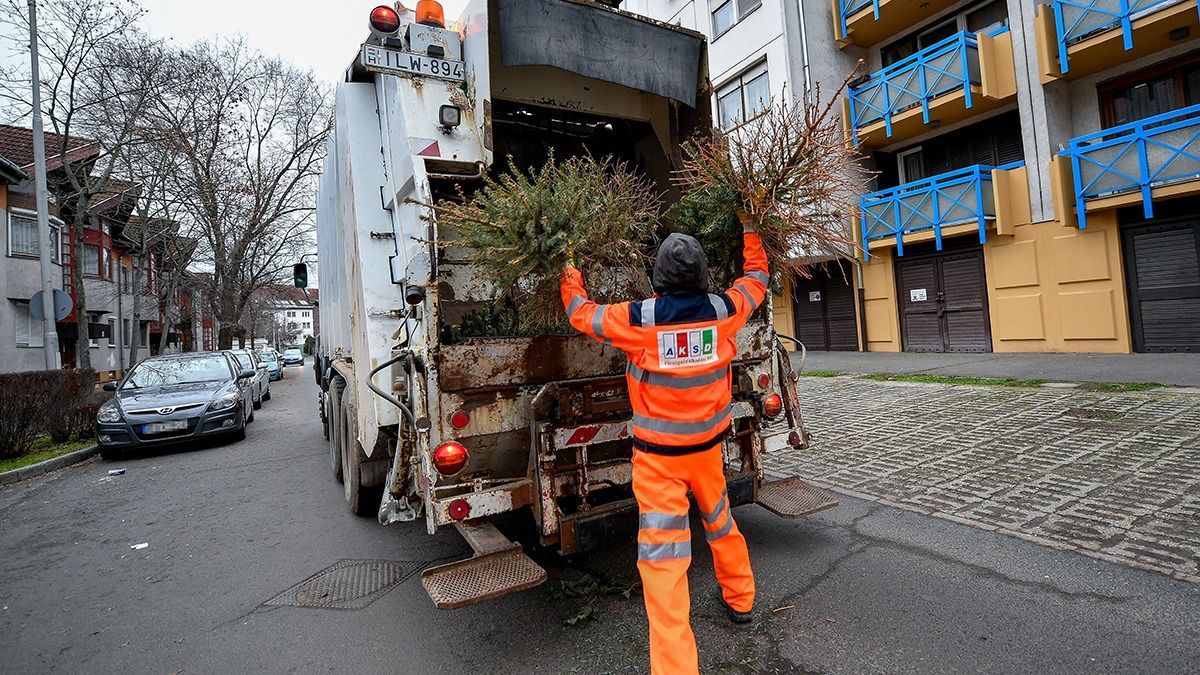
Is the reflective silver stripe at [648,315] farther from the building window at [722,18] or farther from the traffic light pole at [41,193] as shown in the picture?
the building window at [722,18]

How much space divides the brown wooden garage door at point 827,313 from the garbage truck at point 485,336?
39.7ft

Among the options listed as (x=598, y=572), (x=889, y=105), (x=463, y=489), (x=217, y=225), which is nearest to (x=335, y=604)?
(x=463, y=489)

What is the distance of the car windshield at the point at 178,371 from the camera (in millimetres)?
8977

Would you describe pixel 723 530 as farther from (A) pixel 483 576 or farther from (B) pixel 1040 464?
(B) pixel 1040 464

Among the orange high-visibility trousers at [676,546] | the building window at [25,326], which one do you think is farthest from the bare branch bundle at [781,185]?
the building window at [25,326]

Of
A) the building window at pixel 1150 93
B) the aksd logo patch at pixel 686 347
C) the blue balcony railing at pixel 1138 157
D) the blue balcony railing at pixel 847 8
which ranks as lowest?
the aksd logo patch at pixel 686 347

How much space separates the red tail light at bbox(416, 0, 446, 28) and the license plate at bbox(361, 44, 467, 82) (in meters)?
0.22

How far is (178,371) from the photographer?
941 centimetres

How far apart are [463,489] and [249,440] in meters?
7.78

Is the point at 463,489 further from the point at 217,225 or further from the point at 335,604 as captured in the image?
the point at 217,225

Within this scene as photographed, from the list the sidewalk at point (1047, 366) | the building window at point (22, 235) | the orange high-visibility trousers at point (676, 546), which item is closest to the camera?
the orange high-visibility trousers at point (676, 546)

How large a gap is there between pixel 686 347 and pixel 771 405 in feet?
4.32

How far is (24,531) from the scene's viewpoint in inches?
198

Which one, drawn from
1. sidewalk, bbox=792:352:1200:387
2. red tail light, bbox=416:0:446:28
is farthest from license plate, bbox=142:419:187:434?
sidewalk, bbox=792:352:1200:387
